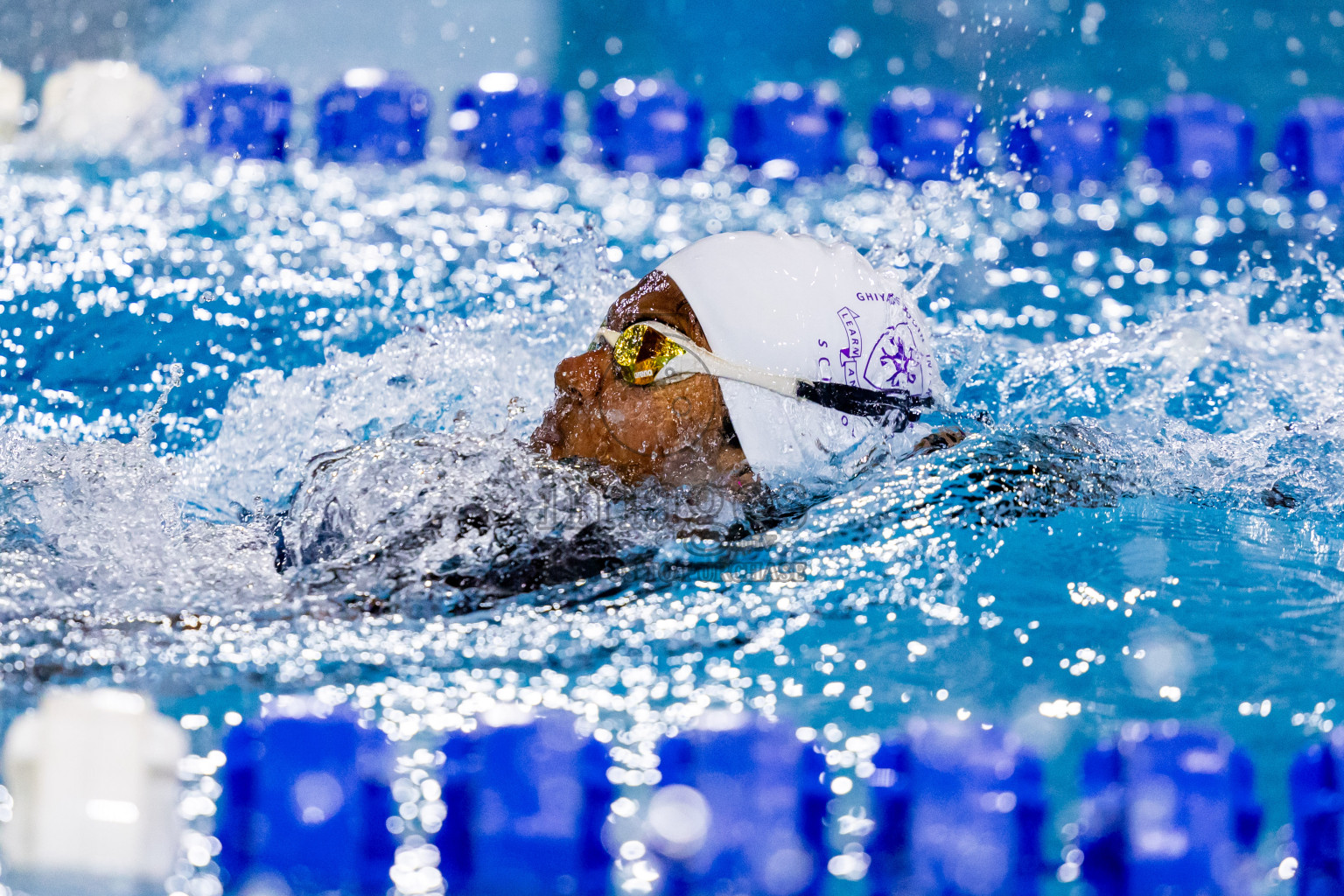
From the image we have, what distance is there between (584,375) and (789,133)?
3.25 metres

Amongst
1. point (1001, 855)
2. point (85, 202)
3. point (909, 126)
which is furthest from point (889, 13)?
point (1001, 855)

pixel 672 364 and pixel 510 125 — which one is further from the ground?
pixel 510 125

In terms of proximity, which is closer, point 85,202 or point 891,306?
point 891,306

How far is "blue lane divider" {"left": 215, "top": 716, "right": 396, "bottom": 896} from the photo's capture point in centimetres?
149

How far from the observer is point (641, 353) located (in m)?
1.75

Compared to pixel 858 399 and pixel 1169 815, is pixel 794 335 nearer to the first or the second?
pixel 858 399

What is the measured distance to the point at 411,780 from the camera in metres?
1.50

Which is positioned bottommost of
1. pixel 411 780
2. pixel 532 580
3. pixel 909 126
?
pixel 411 780

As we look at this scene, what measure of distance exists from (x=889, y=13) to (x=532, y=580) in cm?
503

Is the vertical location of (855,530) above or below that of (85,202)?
below

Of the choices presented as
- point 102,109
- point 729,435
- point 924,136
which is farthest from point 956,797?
point 102,109

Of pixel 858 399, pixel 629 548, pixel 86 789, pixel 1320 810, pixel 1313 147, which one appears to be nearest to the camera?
pixel 86 789

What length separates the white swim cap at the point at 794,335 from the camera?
1774 millimetres

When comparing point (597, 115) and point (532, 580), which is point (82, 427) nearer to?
point (532, 580)
